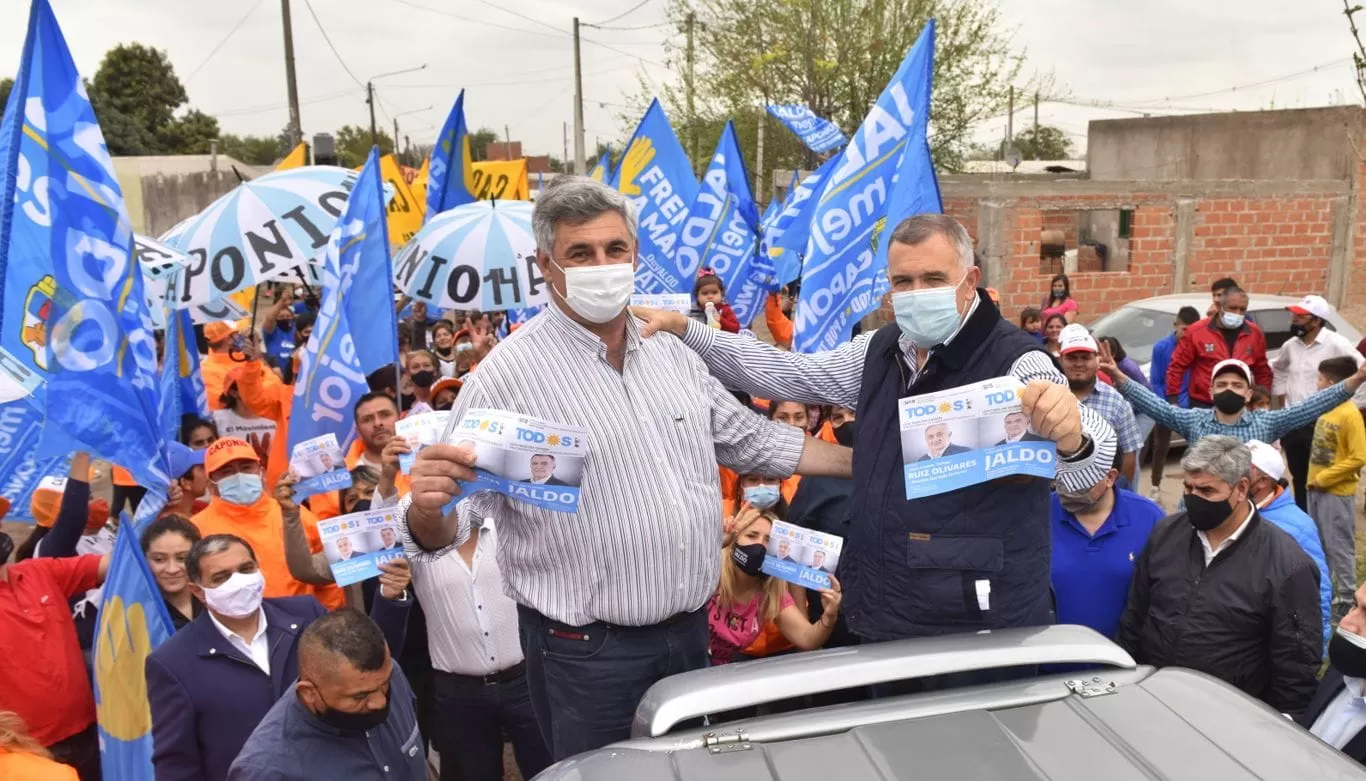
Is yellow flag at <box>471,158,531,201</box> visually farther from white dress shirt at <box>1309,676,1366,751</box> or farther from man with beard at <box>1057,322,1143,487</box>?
white dress shirt at <box>1309,676,1366,751</box>

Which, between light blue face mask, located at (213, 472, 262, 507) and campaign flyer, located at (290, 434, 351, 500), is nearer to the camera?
campaign flyer, located at (290, 434, 351, 500)

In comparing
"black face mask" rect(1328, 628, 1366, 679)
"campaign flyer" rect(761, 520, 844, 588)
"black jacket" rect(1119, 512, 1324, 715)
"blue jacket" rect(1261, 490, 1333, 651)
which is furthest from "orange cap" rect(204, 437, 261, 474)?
"blue jacket" rect(1261, 490, 1333, 651)

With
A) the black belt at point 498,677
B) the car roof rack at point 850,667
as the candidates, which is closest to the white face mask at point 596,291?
the car roof rack at point 850,667

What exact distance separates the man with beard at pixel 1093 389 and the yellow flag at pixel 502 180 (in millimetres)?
6977

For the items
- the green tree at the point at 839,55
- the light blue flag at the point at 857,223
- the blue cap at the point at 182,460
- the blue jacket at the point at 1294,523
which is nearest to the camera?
the blue jacket at the point at 1294,523

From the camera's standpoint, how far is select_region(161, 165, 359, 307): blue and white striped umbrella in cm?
764

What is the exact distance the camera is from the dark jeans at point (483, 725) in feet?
14.5

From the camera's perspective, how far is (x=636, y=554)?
103 inches

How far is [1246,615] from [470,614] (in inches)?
112

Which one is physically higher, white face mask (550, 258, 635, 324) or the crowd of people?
white face mask (550, 258, 635, 324)

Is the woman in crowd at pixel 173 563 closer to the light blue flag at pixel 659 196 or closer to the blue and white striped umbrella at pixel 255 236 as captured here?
the blue and white striped umbrella at pixel 255 236

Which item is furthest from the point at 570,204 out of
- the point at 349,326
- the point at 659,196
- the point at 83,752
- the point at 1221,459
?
the point at 659,196

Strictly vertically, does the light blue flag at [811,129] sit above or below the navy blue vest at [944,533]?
above

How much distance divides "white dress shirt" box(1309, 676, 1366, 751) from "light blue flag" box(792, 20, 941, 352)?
313cm
